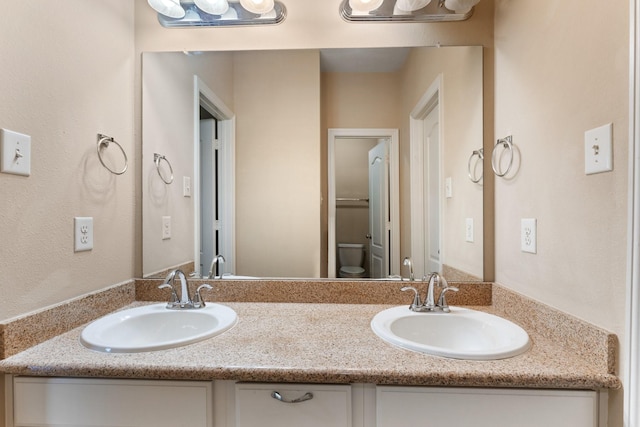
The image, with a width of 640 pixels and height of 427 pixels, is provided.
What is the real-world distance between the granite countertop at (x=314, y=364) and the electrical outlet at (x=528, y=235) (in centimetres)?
29

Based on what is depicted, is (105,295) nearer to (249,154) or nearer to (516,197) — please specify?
(249,154)

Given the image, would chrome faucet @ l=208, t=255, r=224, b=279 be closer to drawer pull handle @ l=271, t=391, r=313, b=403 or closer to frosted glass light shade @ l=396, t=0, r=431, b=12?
drawer pull handle @ l=271, t=391, r=313, b=403

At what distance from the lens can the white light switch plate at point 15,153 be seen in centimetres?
77

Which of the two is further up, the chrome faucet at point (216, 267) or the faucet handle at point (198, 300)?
the chrome faucet at point (216, 267)

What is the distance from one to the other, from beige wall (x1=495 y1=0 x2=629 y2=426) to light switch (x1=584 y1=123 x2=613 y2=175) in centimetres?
2

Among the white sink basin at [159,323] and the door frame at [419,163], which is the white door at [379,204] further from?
the white sink basin at [159,323]

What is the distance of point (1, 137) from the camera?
76cm

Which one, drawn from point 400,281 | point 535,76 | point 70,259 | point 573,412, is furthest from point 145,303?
point 535,76

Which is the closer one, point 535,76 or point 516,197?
point 535,76

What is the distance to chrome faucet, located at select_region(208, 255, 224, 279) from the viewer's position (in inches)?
52.1

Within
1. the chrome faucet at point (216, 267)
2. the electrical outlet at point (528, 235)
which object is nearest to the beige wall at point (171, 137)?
the chrome faucet at point (216, 267)

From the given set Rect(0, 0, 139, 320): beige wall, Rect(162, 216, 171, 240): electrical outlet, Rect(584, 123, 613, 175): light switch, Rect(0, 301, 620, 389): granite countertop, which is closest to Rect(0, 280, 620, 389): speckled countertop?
Rect(0, 301, 620, 389): granite countertop

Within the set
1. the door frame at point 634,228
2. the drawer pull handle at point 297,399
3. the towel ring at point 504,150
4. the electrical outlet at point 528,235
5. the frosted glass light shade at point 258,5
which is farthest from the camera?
the frosted glass light shade at point 258,5

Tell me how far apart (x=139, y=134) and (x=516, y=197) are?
1.60m
